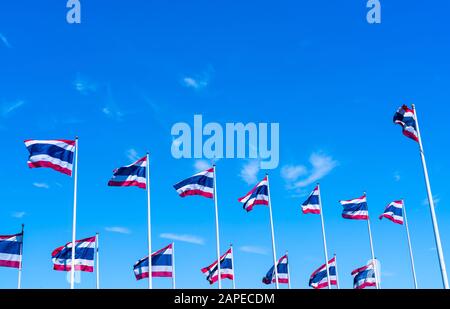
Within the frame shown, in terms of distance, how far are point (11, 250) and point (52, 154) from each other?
11.3 metres

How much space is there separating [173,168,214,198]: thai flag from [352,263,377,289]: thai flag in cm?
2711

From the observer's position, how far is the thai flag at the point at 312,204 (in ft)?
142

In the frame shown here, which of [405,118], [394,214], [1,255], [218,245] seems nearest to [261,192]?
[218,245]

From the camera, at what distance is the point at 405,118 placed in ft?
93.0

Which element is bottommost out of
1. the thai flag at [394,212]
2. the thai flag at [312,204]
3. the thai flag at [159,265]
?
the thai flag at [159,265]

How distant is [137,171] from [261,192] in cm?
1063

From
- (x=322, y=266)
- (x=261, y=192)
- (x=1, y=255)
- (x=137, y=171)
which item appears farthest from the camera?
(x=322, y=266)

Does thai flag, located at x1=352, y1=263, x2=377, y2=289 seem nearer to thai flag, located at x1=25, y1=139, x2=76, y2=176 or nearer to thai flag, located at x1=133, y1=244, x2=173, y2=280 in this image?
thai flag, located at x1=133, y1=244, x2=173, y2=280

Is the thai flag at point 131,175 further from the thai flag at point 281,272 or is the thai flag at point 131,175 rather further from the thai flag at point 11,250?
the thai flag at point 281,272

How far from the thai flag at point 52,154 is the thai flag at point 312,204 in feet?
67.0

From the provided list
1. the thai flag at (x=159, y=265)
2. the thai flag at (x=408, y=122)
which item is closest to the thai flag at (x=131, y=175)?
the thai flag at (x=159, y=265)
